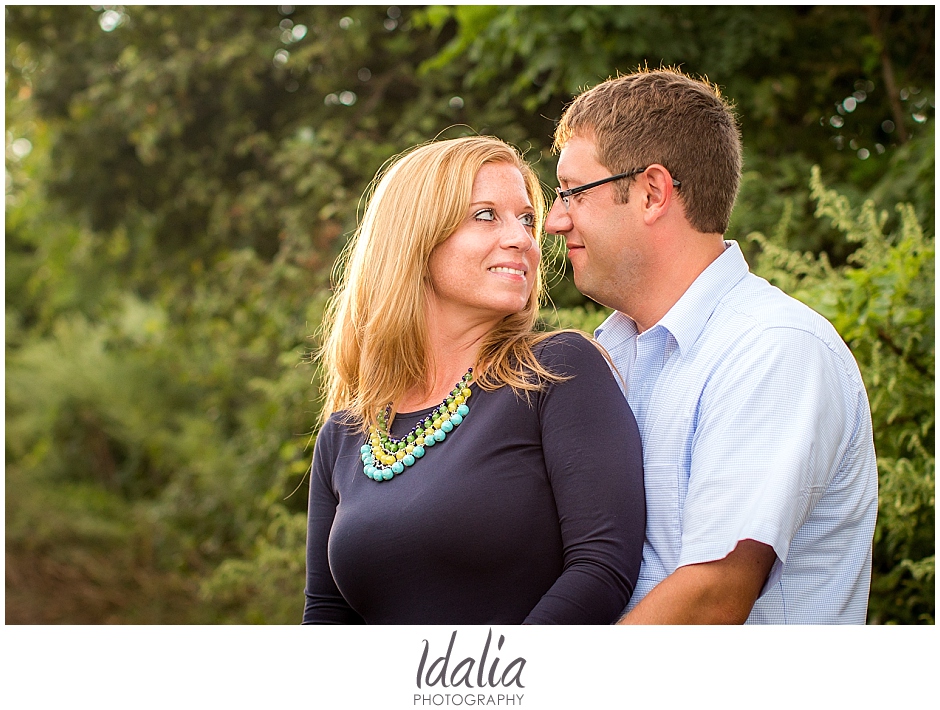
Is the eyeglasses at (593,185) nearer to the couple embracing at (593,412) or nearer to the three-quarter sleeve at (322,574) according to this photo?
the couple embracing at (593,412)

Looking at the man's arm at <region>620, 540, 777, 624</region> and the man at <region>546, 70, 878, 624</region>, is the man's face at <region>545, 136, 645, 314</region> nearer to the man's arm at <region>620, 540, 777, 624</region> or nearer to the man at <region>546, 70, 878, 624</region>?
the man at <region>546, 70, 878, 624</region>

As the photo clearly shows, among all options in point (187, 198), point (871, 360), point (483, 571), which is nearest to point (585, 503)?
point (483, 571)

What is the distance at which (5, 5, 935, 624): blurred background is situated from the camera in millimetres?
3102

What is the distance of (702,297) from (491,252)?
0.46m

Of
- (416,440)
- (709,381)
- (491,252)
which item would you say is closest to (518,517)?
(416,440)

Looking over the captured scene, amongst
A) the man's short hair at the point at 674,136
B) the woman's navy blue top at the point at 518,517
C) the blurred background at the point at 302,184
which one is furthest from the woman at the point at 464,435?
the blurred background at the point at 302,184

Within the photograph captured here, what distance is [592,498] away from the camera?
5.62 feet

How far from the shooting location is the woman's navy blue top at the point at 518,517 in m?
1.71

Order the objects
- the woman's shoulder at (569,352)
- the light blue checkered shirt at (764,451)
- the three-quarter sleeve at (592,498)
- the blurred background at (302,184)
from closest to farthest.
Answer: the light blue checkered shirt at (764,451) → the three-quarter sleeve at (592,498) → the woman's shoulder at (569,352) → the blurred background at (302,184)

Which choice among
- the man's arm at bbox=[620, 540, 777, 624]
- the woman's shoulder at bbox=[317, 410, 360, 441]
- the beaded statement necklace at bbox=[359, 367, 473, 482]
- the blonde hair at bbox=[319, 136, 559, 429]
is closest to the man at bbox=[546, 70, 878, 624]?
the man's arm at bbox=[620, 540, 777, 624]

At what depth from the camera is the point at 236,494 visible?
5.63 m

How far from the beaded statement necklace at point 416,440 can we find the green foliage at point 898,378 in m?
1.39

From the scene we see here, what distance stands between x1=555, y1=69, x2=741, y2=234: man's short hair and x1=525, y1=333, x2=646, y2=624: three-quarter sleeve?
520 millimetres
